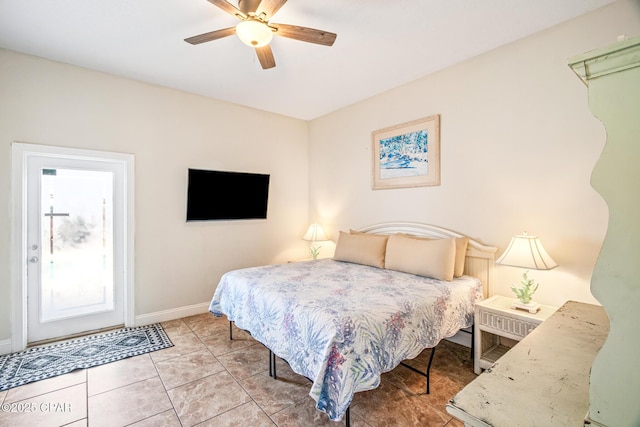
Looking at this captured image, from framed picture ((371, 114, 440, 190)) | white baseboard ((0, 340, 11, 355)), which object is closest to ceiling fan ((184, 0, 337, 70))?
framed picture ((371, 114, 440, 190))

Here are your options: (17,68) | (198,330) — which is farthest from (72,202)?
(198,330)

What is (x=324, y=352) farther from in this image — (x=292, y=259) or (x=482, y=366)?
(x=292, y=259)

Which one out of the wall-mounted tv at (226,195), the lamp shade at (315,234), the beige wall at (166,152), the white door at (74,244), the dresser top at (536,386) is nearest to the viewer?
the dresser top at (536,386)

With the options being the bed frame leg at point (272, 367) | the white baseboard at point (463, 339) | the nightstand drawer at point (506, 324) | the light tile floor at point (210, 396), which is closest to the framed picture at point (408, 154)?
the nightstand drawer at point (506, 324)

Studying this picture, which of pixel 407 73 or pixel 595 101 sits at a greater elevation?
pixel 407 73

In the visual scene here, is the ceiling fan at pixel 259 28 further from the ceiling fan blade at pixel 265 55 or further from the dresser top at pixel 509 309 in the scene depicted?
the dresser top at pixel 509 309

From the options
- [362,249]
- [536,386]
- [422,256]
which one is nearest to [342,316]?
[536,386]

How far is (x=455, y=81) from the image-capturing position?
10.0ft

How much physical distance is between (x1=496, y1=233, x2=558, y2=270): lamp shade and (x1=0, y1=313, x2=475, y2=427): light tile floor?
3.24 feet

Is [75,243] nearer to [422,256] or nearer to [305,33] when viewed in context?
[305,33]

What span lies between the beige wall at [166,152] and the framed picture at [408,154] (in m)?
1.53

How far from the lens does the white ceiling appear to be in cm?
219

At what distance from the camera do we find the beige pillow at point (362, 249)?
3.27 meters

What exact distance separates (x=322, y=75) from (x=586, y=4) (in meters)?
2.21
